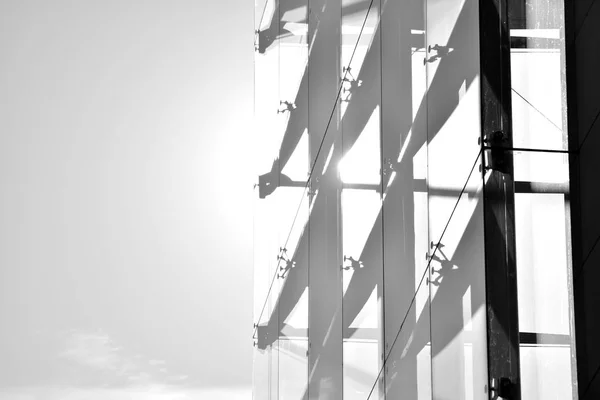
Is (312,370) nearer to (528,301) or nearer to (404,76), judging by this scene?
(404,76)

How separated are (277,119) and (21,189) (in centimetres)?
3625

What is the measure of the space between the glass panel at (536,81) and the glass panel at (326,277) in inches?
171

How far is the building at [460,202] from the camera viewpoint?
13.9ft

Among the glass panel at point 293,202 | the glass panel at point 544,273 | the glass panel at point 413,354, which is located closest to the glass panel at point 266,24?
the glass panel at point 293,202

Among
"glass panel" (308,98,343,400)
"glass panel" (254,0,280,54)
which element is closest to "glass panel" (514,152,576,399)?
"glass panel" (308,98,343,400)

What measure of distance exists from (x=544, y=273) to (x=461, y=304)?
0.57 meters

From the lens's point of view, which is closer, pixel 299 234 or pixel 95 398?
pixel 299 234

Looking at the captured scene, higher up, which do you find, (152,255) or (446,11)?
(152,255)

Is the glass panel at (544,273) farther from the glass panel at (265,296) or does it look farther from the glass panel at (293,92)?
the glass panel at (265,296)

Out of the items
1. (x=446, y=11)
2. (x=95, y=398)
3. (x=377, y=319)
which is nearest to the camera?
(x=446, y=11)

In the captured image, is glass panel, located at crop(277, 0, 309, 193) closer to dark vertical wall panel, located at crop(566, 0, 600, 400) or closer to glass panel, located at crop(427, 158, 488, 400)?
glass panel, located at crop(427, 158, 488, 400)

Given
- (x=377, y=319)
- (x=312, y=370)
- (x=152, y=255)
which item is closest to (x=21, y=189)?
(x=152, y=255)

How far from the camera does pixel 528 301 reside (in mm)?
4148

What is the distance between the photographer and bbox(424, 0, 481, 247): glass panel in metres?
4.63
